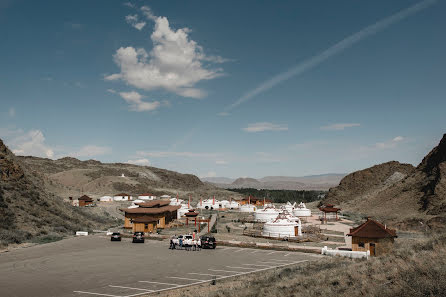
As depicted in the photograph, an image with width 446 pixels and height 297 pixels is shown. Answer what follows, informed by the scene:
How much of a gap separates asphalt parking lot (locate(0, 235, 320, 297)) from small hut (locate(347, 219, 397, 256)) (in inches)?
203

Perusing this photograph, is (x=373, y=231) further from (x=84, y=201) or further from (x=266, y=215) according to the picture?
(x=84, y=201)

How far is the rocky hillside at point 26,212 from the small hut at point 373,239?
117ft

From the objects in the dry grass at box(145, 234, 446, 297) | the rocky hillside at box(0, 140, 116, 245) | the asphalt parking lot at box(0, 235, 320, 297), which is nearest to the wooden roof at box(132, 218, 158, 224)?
the rocky hillside at box(0, 140, 116, 245)

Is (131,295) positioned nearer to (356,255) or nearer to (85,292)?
(85,292)

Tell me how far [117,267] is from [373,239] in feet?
77.8

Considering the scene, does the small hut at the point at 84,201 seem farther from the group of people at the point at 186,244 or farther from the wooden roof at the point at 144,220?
the group of people at the point at 186,244

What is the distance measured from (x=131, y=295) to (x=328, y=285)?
10.7 metres

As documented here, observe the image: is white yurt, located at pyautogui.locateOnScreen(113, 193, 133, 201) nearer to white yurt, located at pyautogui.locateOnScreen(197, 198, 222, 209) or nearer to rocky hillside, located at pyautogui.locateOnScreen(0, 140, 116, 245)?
white yurt, located at pyautogui.locateOnScreen(197, 198, 222, 209)

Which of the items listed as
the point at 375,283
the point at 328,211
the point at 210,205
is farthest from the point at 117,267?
the point at 210,205

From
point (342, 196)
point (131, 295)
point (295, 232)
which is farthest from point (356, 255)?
point (342, 196)

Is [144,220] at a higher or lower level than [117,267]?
higher

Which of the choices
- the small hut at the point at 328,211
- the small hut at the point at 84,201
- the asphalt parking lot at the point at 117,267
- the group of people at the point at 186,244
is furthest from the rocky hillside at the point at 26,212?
the small hut at the point at 328,211

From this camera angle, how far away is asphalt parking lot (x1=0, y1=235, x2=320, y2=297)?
20000 millimetres

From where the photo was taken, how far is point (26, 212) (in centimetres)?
4544
